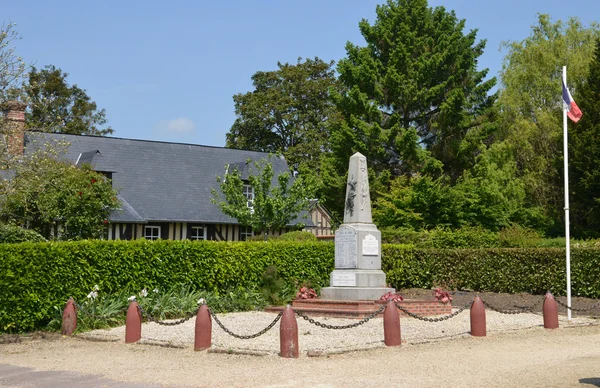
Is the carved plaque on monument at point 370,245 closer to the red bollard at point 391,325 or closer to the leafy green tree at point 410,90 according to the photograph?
the red bollard at point 391,325

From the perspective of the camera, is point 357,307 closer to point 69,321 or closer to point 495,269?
point 69,321

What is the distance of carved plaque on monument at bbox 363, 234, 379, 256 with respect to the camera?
1795 cm

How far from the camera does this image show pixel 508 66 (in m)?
43.6

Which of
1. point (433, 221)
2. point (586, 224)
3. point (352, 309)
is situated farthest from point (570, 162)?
point (352, 309)

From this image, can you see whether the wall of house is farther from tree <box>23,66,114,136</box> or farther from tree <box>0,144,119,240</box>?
tree <box>23,66,114,136</box>

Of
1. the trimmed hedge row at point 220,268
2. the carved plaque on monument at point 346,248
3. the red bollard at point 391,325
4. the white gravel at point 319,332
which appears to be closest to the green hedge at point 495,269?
the trimmed hedge row at point 220,268

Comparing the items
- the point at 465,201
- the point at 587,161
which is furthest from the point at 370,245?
the point at 465,201

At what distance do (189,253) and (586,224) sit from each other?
20.8 metres

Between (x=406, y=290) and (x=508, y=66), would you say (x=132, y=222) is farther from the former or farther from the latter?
(x=508, y=66)

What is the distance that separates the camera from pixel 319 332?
14.4 m

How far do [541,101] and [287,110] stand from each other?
17.9 m

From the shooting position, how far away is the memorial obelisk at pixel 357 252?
17.8m

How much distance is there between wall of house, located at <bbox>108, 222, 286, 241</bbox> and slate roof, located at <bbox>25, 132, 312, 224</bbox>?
0.45 m

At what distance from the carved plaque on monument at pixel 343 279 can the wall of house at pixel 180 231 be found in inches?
527
